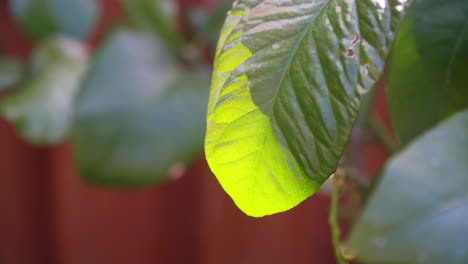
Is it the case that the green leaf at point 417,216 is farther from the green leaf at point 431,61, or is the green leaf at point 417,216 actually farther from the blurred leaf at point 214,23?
the blurred leaf at point 214,23

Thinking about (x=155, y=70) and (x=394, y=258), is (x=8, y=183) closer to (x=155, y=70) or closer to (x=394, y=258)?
(x=155, y=70)

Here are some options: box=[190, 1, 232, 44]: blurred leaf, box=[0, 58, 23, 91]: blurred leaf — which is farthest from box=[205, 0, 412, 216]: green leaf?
box=[0, 58, 23, 91]: blurred leaf

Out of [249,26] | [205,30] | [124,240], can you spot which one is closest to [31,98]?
[205,30]

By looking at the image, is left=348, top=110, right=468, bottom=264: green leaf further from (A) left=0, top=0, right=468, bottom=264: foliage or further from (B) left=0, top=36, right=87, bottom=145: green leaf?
(B) left=0, top=36, right=87, bottom=145: green leaf

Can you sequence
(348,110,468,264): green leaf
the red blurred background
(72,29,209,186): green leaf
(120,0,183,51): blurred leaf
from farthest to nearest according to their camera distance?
the red blurred background < (120,0,183,51): blurred leaf < (72,29,209,186): green leaf < (348,110,468,264): green leaf

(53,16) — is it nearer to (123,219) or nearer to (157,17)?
(157,17)

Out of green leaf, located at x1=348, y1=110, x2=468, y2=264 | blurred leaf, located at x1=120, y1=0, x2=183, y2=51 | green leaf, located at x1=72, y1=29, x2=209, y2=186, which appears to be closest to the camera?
green leaf, located at x1=348, y1=110, x2=468, y2=264
